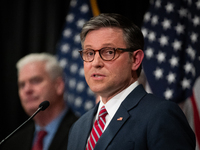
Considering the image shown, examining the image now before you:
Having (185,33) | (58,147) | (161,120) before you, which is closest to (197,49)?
(185,33)

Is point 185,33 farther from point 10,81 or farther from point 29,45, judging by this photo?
point 10,81

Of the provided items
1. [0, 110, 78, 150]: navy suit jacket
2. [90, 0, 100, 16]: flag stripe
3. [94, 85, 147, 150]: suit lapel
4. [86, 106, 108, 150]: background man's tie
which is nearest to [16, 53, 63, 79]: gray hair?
[0, 110, 78, 150]: navy suit jacket

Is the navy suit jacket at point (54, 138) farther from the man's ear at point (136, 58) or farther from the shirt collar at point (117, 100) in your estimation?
the man's ear at point (136, 58)

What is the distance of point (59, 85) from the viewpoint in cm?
264

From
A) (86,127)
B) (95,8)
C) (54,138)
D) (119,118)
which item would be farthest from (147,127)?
(95,8)

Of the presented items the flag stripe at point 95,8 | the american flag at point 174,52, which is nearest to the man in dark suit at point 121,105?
the american flag at point 174,52

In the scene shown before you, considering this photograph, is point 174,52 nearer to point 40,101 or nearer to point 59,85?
point 59,85

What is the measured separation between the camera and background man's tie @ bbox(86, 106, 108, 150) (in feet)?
4.64

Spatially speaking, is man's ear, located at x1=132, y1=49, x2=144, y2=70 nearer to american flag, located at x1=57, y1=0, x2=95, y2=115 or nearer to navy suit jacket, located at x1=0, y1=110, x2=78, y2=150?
navy suit jacket, located at x1=0, y1=110, x2=78, y2=150

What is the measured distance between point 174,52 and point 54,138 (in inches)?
55.4

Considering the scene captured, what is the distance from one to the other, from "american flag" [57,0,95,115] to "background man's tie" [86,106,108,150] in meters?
1.20

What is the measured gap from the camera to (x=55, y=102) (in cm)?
250

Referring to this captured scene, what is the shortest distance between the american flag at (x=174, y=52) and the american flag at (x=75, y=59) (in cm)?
73

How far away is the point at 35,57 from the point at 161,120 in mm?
1916
